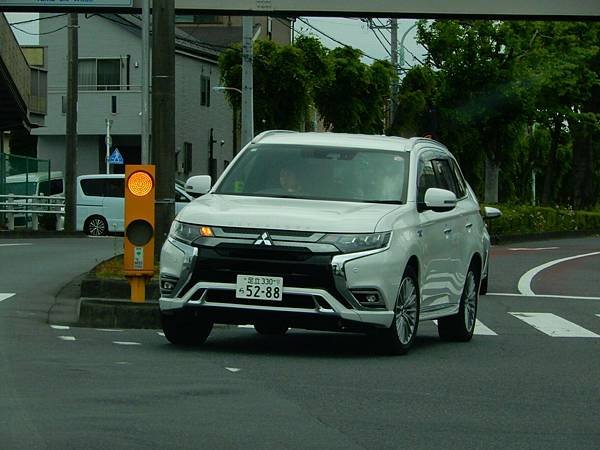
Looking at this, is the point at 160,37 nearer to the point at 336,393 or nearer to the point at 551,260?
the point at 336,393

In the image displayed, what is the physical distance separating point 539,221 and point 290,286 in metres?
37.6

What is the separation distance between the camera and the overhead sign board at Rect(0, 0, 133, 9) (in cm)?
2586

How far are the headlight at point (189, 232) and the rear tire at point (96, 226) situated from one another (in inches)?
1233

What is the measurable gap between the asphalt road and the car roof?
167cm

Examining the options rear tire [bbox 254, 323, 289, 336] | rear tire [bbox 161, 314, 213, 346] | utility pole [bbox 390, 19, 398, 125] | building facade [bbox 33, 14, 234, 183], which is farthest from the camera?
building facade [bbox 33, 14, 234, 183]

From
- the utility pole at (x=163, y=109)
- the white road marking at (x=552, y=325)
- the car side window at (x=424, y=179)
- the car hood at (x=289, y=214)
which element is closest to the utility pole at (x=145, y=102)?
the utility pole at (x=163, y=109)

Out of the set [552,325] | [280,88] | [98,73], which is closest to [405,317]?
[552,325]

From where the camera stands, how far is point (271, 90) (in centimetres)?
5328

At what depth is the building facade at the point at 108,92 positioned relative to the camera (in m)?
64.2

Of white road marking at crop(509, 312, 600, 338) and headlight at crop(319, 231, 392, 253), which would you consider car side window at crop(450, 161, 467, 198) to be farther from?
headlight at crop(319, 231, 392, 253)

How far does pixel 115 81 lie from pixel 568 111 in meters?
20.4

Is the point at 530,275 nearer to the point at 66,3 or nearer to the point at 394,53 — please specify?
the point at 66,3

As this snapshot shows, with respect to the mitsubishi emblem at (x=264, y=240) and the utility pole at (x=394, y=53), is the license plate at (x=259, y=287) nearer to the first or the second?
the mitsubishi emblem at (x=264, y=240)

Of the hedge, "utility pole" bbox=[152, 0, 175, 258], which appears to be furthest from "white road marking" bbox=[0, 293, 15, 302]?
the hedge
